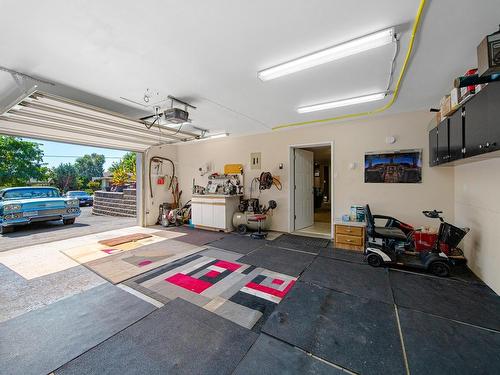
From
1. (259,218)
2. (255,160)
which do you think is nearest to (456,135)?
(259,218)

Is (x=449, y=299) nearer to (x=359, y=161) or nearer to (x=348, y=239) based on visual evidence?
(x=348, y=239)

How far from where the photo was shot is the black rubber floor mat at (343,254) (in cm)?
356

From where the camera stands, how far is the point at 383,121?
14.1ft

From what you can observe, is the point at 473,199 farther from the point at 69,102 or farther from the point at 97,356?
the point at 69,102

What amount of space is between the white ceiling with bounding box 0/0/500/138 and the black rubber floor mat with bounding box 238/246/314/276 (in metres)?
2.82

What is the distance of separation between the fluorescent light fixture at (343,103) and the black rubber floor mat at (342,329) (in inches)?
122

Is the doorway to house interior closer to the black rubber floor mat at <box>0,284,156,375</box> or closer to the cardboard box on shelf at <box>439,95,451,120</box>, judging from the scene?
the cardboard box on shelf at <box>439,95,451,120</box>

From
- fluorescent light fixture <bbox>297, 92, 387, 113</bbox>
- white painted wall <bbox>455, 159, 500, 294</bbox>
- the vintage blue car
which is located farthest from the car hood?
white painted wall <bbox>455, 159, 500, 294</bbox>

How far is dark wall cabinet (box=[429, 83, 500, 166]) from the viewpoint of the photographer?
5.85 ft

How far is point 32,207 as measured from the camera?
5668 mm

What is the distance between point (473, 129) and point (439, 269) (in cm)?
203

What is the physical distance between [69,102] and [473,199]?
6.33 meters

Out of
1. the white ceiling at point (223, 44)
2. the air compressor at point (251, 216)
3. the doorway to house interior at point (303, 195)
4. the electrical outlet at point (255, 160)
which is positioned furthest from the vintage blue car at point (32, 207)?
the doorway to house interior at point (303, 195)

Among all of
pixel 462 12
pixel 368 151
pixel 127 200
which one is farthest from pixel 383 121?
pixel 127 200
